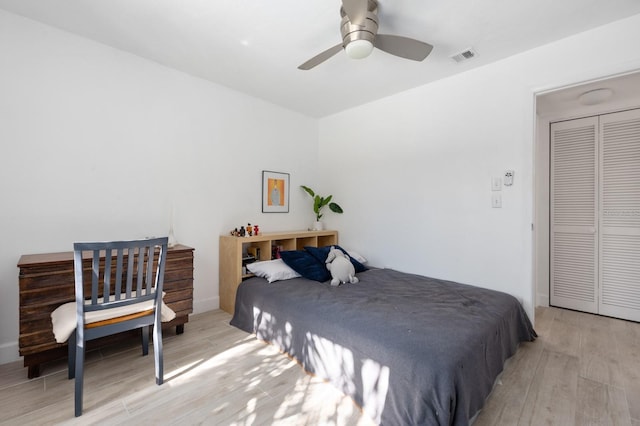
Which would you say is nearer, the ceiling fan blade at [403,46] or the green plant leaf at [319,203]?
the ceiling fan blade at [403,46]

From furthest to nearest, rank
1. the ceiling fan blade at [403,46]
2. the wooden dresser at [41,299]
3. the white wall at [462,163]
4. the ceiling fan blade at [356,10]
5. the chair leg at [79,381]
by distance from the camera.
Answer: the white wall at [462,163]
the ceiling fan blade at [403,46]
the wooden dresser at [41,299]
the ceiling fan blade at [356,10]
the chair leg at [79,381]

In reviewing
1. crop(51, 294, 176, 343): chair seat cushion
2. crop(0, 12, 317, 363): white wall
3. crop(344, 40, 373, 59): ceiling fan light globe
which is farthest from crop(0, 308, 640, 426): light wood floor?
crop(344, 40, 373, 59): ceiling fan light globe

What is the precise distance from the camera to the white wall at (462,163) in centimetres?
230

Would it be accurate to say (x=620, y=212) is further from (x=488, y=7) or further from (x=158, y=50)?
(x=158, y=50)

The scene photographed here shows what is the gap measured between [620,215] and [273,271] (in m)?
3.72

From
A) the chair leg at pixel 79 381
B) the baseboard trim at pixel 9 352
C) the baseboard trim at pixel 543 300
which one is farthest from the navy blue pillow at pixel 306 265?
the baseboard trim at pixel 543 300

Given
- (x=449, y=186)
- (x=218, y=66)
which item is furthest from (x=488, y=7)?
(x=218, y=66)

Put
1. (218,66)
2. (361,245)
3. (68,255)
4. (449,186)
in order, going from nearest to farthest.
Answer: (68,255)
(218,66)
(449,186)
(361,245)

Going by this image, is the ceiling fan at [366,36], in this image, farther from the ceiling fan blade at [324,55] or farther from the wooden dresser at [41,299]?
the wooden dresser at [41,299]

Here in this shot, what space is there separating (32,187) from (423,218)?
3506mm

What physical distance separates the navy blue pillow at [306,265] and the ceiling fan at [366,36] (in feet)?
6.31

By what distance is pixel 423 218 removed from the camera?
3084mm

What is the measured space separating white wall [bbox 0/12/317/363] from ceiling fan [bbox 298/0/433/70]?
1745 millimetres

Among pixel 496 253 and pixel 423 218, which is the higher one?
pixel 423 218
